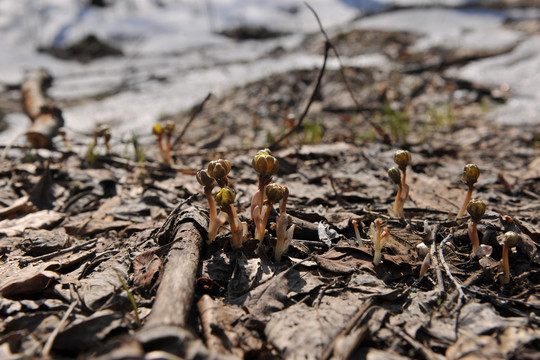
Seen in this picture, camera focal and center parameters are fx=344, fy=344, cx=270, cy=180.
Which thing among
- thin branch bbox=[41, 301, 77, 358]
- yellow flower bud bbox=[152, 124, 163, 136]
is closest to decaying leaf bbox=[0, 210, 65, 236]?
yellow flower bud bbox=[152, 124, 163, 136]

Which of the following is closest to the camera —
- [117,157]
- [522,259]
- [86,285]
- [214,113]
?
[86,285]

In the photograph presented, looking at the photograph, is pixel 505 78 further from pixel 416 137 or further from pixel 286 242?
pixel 286 242

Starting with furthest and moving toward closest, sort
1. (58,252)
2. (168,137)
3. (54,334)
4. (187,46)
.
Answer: (187,46)
(168,137)
(58,252)
(54,334)

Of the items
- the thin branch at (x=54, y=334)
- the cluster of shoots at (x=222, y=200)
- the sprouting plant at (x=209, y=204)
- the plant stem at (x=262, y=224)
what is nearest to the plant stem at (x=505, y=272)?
the plant stem at (x=262, y=224)

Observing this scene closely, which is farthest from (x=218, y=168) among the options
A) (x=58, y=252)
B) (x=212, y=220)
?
(x=58, y=252)

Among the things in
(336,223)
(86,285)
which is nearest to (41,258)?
(86,285)

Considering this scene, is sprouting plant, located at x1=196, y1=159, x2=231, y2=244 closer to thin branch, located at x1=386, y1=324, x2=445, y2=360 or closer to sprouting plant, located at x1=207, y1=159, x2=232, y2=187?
sprouting plant, located at x1=207, y1=159, x2=232, y2=187

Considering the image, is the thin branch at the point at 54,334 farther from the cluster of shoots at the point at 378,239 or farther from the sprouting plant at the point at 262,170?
the cluster of shoots at the point at 378,239

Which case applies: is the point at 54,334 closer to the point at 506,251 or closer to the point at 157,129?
the point at 506,251
